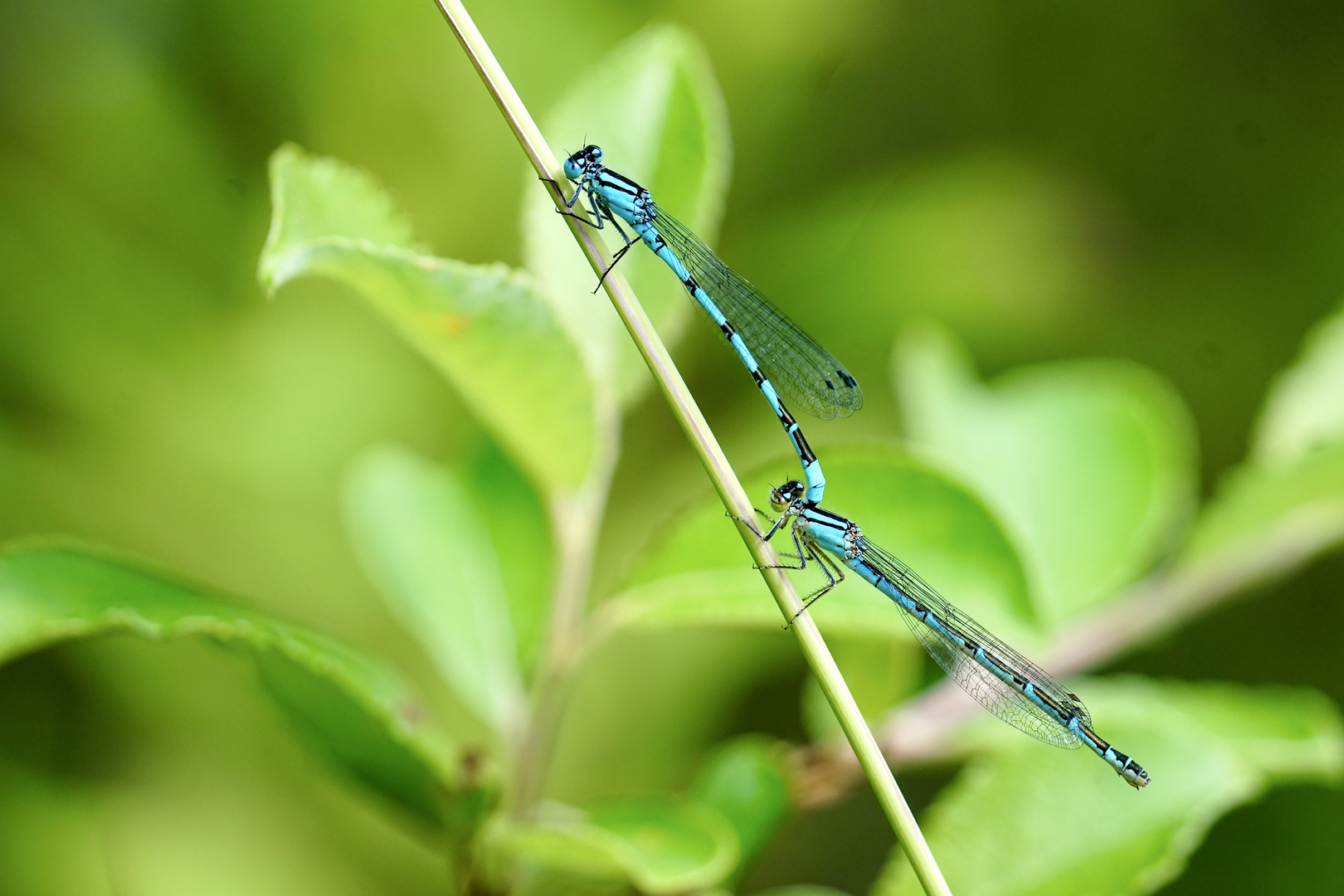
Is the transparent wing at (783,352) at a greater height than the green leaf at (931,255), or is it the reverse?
the green leaf at (931,255)

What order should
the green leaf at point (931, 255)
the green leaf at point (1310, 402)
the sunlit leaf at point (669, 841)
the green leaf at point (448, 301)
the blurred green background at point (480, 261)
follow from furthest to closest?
the green leaf at point (931, 255) < the blurred green background at point (480, 261) < the green leaf at point (1310, 402) < the sunlit leaf at point (669, 841) < the green leaf at point (448, 301)

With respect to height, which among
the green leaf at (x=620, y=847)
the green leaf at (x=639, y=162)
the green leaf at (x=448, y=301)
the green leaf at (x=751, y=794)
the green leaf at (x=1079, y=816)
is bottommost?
the green leaf at (x=1079, y=816)

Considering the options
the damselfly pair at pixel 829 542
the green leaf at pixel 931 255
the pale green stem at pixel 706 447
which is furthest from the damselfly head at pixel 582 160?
the green leaf at pixel 931 255

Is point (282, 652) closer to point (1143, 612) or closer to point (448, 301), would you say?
point (448, 301)

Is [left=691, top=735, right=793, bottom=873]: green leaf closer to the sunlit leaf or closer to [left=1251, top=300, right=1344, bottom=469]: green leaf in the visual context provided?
the sunlit leaf

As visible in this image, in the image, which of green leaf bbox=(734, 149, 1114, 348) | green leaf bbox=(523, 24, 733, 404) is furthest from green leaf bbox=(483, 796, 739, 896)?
green leaf bbox=(734, 149, 1114, 348)

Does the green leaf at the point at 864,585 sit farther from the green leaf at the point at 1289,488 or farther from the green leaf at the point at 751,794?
the green leaf at the point at 1289,488

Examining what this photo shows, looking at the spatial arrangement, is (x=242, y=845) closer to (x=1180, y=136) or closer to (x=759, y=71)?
(x=759, y=71)

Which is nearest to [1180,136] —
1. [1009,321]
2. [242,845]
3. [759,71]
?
[1009,321]

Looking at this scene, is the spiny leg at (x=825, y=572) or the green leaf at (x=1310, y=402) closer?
the spiny leg at (x=825, y=572)
